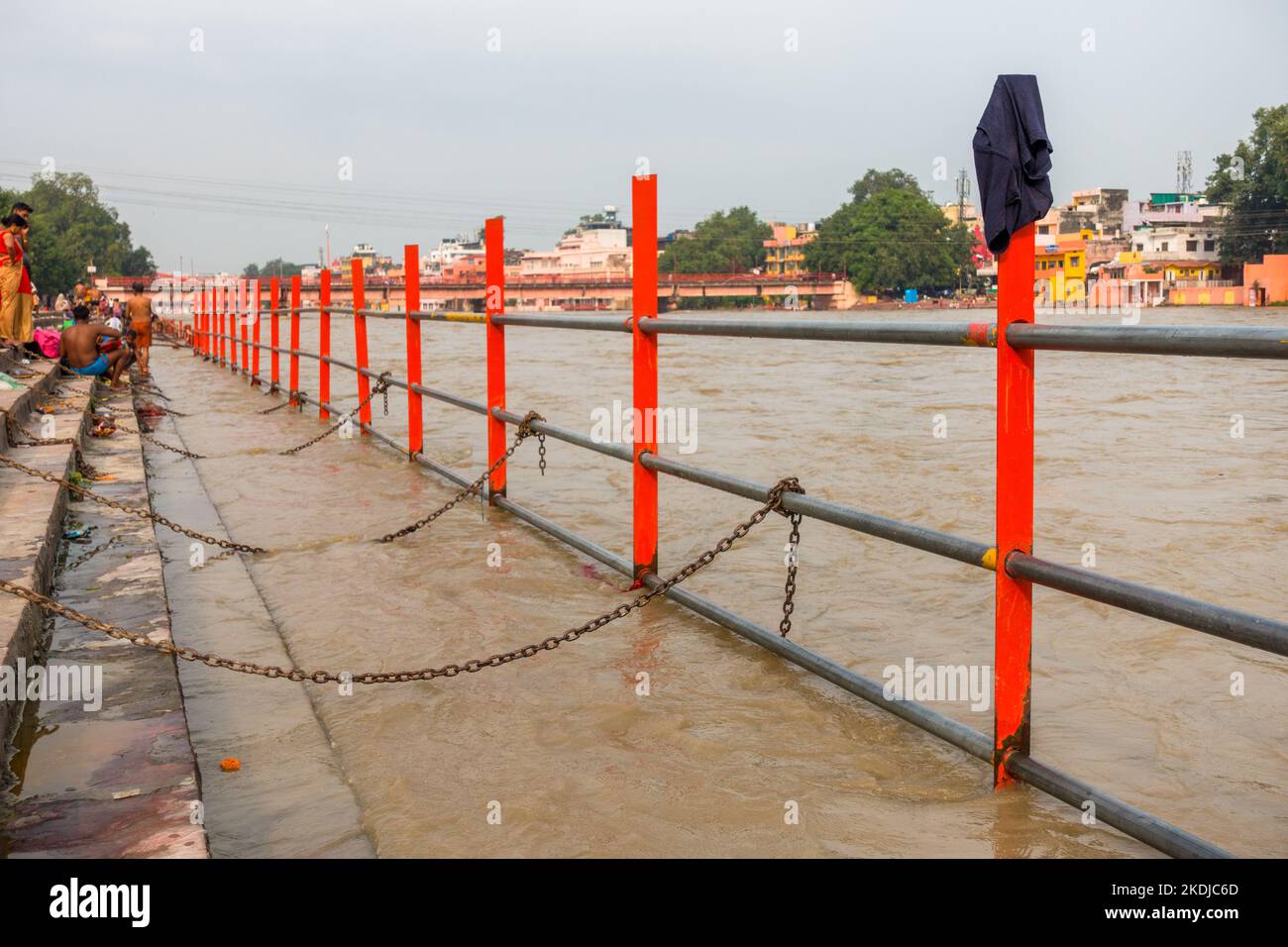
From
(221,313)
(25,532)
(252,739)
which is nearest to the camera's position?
(252,739)

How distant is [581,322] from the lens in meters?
5.20

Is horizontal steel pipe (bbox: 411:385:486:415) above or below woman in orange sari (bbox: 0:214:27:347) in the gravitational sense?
below

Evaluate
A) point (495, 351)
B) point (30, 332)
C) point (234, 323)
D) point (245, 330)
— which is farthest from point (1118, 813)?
point (234, 323)

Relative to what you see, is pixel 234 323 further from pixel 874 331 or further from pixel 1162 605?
pixel 1162 605

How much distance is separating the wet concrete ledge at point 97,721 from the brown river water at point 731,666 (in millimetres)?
142

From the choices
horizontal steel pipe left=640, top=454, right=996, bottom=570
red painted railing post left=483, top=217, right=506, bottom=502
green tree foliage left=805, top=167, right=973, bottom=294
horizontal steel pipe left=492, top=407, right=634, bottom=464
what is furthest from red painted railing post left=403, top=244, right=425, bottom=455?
green tree foliage left=805, top=167, right=973, bottom=294

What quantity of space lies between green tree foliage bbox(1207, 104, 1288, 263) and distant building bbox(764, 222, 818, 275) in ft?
137

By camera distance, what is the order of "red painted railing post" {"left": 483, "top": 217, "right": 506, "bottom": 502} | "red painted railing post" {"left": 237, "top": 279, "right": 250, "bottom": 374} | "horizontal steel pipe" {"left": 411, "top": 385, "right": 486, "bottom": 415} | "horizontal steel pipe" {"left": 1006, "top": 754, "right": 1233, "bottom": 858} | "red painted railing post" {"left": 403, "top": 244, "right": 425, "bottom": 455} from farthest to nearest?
"red painted railing post" {"left": 237, "top": 279, "right": 250, "bottom": 374} → "red painted railing post" {"left": 403, "top": 244, "right": 425, "bottom": 455} → "horizontal steel pipe" {"left": 411, "top": 385, "right": 486, "bottom": 415} → "red painted railing post" {"left": 483, "top": 217, "right": 506, "bottom": 502} → "horizontal steel pipe" {"left": 1006, "top": 754, "right": 1233, "bottom": 858}

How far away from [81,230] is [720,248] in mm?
61141

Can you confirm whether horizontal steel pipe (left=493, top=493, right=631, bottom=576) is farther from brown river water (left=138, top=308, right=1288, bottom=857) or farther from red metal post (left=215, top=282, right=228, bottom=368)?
red metal post (left=215, top=282, right=228, bottom=368)

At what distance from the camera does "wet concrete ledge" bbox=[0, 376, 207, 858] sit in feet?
7.48

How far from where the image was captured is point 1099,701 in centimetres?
348
